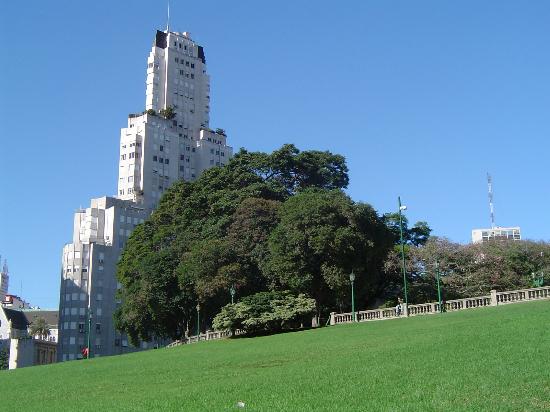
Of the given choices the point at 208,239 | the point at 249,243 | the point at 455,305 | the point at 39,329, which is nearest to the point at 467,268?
the point at 455,305

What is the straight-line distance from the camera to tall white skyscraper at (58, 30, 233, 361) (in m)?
127

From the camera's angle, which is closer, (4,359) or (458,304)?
(458,304)

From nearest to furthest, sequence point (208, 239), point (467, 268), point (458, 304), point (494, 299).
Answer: point (494, 299) < point (458, 304) < point (208, 239) < point (467, 268)

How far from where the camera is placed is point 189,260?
56969 millimetres

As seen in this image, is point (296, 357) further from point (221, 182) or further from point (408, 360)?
point (221, 182)

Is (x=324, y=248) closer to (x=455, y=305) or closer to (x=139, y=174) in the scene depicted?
(x=455, y=305)

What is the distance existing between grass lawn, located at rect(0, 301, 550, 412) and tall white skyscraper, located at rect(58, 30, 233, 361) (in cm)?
9597

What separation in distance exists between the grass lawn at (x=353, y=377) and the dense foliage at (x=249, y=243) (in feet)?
54.1

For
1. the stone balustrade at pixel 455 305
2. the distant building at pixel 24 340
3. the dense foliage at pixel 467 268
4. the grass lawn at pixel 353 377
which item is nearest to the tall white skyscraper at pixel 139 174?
the distant building at pixel 24 340

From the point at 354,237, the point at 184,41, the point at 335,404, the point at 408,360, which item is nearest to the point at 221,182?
the point at 354,237

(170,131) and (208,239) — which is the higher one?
(170,131)

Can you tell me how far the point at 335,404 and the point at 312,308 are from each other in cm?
3314

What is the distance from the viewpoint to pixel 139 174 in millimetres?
134375

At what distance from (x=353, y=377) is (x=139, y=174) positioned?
393 ft
